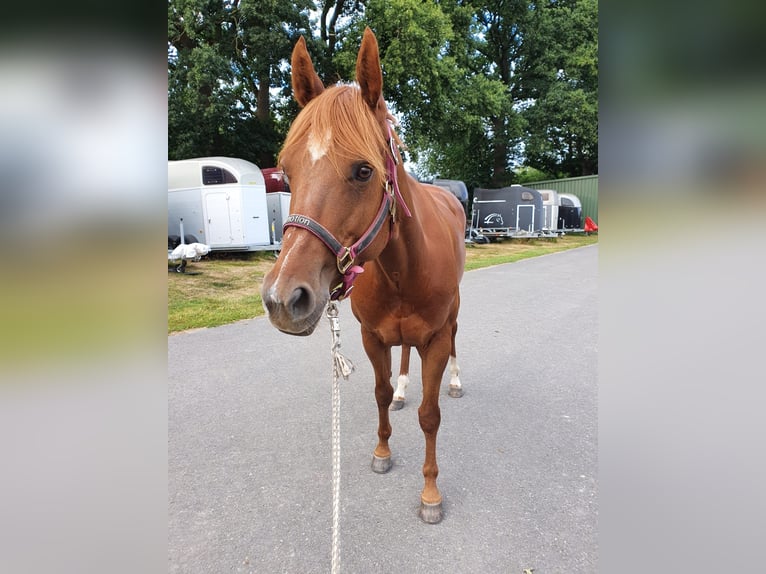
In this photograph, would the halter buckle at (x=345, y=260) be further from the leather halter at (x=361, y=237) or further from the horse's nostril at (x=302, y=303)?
the horse's nostril at (x=302, y=303)

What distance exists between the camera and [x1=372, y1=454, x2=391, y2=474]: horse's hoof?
2.47 meters

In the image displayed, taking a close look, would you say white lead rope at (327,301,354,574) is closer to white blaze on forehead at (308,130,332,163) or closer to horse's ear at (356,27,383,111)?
white blaze on forehead at (308,130,332,163)

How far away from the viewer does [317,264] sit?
1282 millimetres

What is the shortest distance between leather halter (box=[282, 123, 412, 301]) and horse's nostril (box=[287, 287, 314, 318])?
184mm

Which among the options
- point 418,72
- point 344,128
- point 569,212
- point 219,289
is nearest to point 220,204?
point 219,289

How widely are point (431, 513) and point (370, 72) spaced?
6.87 feet

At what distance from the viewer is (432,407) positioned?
2.26 meters

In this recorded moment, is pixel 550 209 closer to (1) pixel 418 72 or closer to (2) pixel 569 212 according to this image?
(2) pixel 569 212

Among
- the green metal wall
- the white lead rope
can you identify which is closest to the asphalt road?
the white lead rope

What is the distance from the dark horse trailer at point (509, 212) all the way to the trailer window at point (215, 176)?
39.7ft

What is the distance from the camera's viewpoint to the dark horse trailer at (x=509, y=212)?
1884 cm
